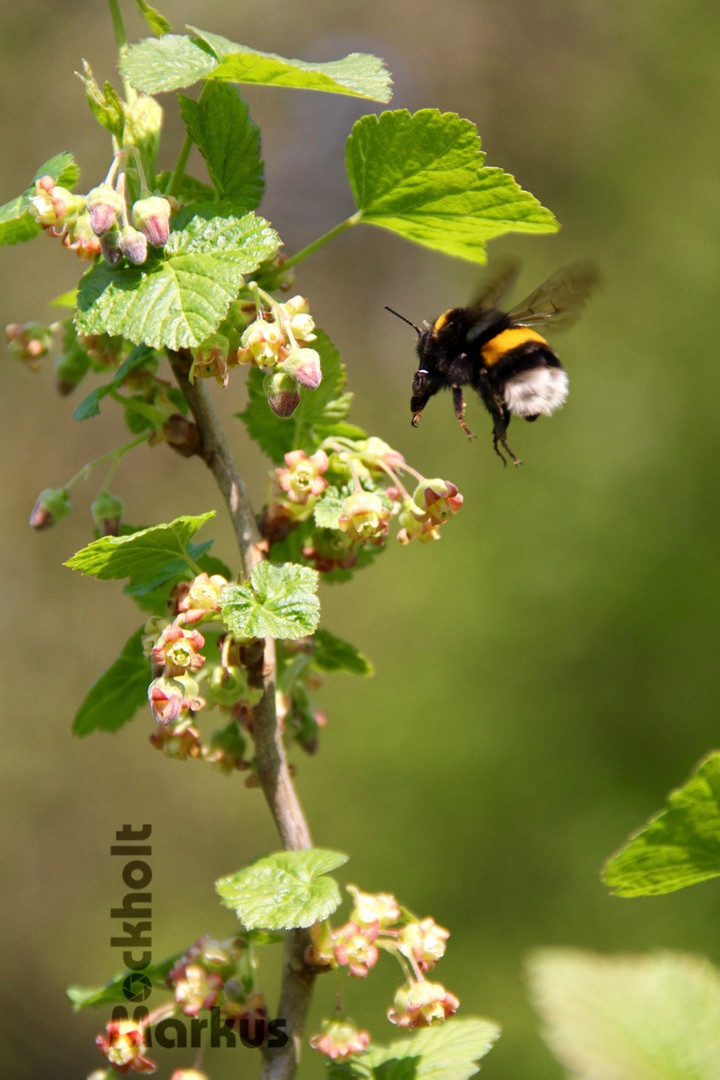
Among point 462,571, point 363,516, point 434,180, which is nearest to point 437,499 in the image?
point 363,516

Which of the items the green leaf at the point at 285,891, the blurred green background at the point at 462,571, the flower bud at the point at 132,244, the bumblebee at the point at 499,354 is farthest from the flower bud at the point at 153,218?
the blurred green background at the point at 462,571

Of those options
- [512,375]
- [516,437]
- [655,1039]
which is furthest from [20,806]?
[655,1039]

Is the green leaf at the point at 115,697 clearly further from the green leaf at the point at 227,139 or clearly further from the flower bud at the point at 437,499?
the green leaf at the point at 227,139

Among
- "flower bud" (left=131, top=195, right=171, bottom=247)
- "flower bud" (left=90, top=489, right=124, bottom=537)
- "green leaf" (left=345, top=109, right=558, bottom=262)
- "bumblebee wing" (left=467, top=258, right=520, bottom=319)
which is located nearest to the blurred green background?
"bumblebee wing" (left=467, top=258, right=520, bottom=319)

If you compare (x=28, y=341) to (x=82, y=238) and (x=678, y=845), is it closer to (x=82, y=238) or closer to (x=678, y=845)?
(x=82, y=238)

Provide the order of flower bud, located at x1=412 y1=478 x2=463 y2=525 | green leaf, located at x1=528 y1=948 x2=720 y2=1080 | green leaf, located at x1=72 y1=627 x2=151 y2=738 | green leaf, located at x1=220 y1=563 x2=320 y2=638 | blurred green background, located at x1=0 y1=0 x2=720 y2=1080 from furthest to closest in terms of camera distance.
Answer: blurred green background, located at x1=0 y1=0 x2=720 y2=1080
green leaf, located at x1=72 y1=627 x2=151 y2=738
flower bud, located at x1=412 y1=478 x2=463 y2=525
green leaf, located at x1=220 y1=563 x2=320 y2=638
green leaf, located at x1=528 y1=948 x2=720 y2=1080

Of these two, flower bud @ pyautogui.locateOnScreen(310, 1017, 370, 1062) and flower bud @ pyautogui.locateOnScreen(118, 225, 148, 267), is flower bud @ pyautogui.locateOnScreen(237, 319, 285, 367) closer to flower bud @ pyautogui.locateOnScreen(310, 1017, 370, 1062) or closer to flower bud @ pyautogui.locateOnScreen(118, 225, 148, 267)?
flower bud @ pyautogui.locateOnScreen(118, 225, 148, 267)

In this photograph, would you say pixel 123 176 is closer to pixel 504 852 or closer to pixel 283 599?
pixel 283 599
